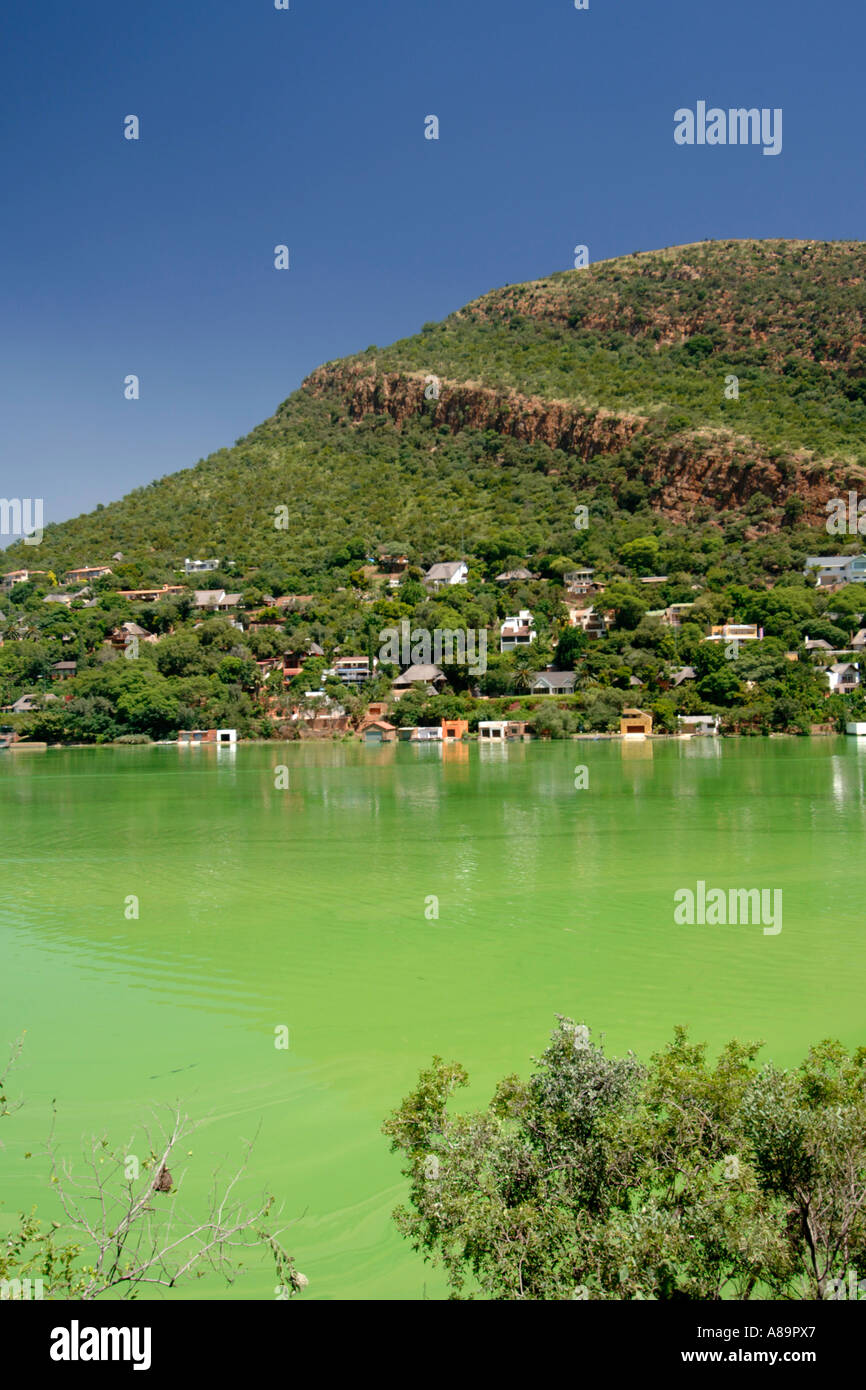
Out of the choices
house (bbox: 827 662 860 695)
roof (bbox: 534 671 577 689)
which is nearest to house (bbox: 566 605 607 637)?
roof (bbox: 534 671 577 689)

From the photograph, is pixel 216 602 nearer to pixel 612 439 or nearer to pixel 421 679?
pixel 421 679

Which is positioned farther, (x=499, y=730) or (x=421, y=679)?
(x=421, y=679)

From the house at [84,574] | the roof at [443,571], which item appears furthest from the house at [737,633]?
the house at [84,574]

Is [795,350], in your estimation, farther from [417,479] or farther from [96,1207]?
[96,1207]

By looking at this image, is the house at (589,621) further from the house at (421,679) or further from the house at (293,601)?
the house at (293,601)

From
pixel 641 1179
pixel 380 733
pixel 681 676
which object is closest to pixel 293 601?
pixel 380 733
